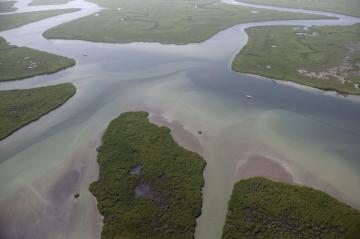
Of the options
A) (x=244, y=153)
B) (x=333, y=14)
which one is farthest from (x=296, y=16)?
(x=244, y=153)

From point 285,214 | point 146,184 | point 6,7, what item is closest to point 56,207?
point 146,184

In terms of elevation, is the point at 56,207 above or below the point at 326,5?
below

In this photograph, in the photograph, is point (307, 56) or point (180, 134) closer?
point (180, 134)

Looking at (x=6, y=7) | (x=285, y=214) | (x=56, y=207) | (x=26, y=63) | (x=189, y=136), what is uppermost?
(x=6, y=7)

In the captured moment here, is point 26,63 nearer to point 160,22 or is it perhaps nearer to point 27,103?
point 27,103

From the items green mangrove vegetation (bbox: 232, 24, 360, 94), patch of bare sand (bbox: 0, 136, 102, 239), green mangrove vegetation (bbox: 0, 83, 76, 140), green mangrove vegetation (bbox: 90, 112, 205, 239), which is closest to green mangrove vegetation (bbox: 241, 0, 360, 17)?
green mangrove vegetation (bbox: 232, 24, 360, 94)

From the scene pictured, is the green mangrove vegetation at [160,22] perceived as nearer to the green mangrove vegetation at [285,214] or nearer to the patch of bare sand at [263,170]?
the patch of bare sand at [263,170]

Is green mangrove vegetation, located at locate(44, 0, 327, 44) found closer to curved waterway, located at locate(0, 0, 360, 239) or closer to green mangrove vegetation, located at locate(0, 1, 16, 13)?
curved waterway, located at locate(0, 0, 360, 239)
